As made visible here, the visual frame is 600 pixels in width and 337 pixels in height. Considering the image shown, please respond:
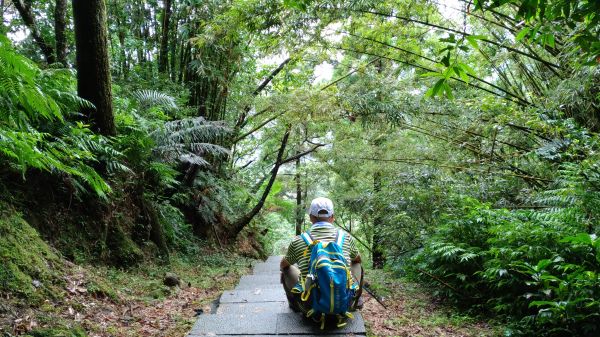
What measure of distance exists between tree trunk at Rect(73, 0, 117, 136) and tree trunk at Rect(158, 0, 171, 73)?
4.39 m

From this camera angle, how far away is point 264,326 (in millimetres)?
3471

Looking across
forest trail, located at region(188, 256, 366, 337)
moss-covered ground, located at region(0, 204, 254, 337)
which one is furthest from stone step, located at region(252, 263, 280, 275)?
forest trail, located at region(188, 256, 366, 337)

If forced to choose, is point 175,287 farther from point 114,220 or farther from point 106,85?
point 106,85

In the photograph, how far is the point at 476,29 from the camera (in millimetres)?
7316

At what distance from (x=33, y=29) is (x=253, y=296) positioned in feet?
23.1

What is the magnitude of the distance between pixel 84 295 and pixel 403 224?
5.25 metres

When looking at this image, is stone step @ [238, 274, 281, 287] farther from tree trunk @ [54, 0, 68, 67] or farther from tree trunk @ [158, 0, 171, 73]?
tree trunk @ [158, 0, 171, 73]

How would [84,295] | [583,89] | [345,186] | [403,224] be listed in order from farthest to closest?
1. [345,186]
2. [403,224]
3. [583,89]
4. [84,295]

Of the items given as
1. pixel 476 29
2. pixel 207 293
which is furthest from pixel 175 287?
pixel 476 29

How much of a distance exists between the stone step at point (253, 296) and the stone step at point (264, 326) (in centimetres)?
72

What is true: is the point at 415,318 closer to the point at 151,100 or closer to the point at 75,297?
the point at 75,297

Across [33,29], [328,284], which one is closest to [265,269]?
[328,284]

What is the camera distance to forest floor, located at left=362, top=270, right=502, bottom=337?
11.9 ft

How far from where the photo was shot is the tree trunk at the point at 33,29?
25.4 ft
